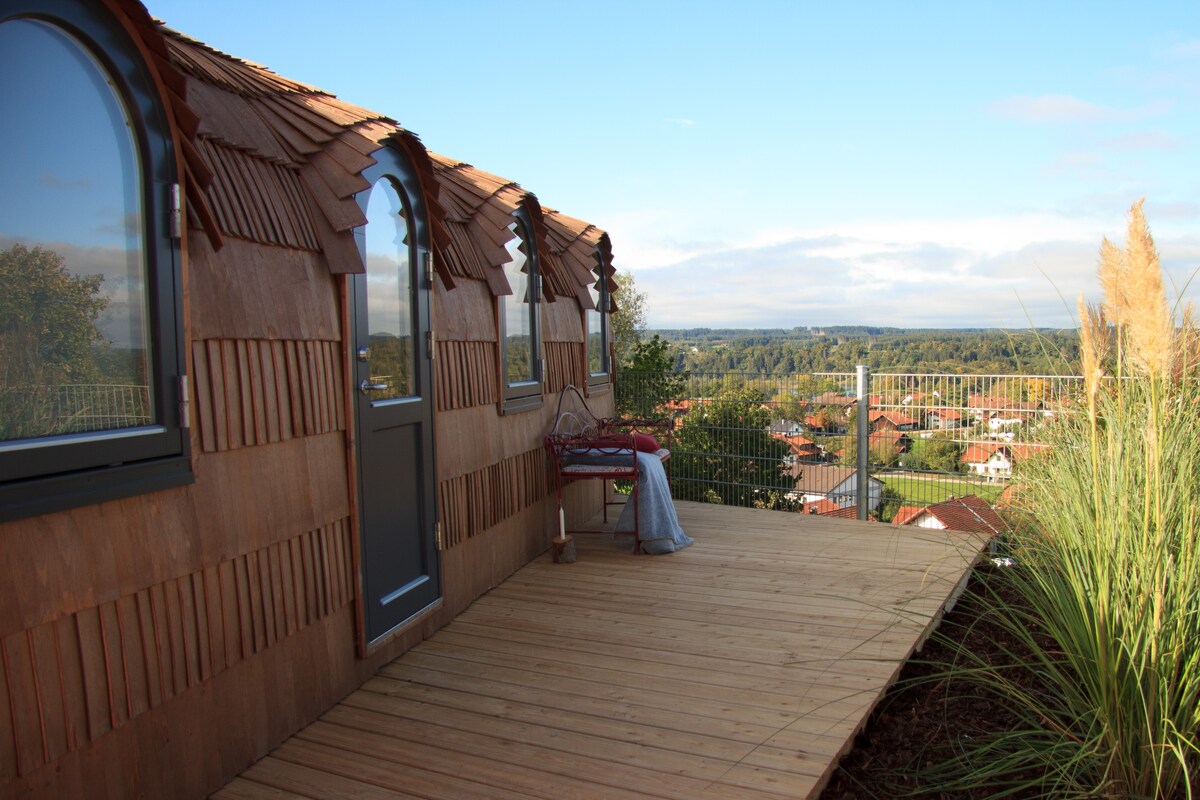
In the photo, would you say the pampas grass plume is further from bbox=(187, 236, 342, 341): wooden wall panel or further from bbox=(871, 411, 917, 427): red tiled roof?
bbox=(871, 411, 917, 427): red tiled roof

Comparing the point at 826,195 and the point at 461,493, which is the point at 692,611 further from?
the point at 826,195

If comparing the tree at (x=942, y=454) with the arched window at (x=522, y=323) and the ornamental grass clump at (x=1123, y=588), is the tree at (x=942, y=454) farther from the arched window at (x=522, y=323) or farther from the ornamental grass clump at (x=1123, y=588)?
the ornamental grass clump at (x=1123, y=588)

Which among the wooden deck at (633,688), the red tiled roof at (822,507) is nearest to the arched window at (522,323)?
the wooden deck at (633,688)

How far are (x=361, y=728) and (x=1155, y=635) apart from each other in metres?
2.65

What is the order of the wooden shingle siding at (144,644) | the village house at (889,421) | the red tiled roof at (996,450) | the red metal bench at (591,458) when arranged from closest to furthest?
1. the wooden shingle siding at (144,644)
2. the red tiled roof at (996,450)
3. the red metal bench at (591,458)
4. the village house at (889,421)

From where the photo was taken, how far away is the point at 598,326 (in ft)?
23.8

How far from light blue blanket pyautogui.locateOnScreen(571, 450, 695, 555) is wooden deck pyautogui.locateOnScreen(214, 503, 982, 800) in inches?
11.4

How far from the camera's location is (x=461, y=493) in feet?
14.3

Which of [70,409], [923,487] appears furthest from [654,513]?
[70,409]

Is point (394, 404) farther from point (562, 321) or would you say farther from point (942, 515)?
point (942, 515)

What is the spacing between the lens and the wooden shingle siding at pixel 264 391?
246 cm

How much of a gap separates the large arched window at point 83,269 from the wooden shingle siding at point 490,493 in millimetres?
1995

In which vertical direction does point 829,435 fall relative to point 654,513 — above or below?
above

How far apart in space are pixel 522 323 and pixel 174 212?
318cm
